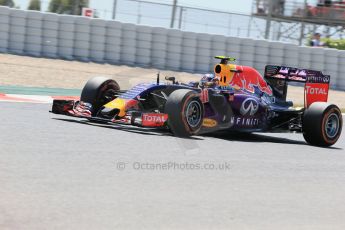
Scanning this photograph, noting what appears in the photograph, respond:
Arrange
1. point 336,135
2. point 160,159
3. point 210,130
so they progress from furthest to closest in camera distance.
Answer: point 336,135 < point 210,130 < point 160,159

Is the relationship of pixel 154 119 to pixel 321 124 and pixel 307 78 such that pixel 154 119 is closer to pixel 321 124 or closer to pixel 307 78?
pixel 321 124

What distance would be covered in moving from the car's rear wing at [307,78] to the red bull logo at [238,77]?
0.55 meters

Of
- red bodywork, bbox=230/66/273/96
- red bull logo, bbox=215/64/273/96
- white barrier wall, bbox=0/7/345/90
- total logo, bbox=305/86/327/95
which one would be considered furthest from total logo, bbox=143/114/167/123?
white barrier wall, bbox=0/7/345/90

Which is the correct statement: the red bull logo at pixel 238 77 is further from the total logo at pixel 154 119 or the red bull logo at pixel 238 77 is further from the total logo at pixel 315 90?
the total logo at pixel 154 119

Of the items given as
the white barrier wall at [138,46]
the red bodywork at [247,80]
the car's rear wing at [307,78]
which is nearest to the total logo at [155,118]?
the red bodywork at [247,80]

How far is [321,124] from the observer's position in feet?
34.8

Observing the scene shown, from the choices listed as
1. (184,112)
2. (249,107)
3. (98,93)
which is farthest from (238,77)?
(98,93)

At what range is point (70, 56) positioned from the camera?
1914 cm

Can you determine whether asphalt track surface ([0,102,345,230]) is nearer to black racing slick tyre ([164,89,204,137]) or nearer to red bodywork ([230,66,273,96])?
black racing slick tyre ([164,89,204,137])

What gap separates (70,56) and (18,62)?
1684 mm

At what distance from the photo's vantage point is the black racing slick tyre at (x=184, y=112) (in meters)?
9.42

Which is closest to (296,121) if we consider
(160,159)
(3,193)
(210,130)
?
(210,130)

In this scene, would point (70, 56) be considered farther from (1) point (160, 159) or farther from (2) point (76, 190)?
(2) point (76, 190)

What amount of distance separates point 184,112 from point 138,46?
33.6 feet
